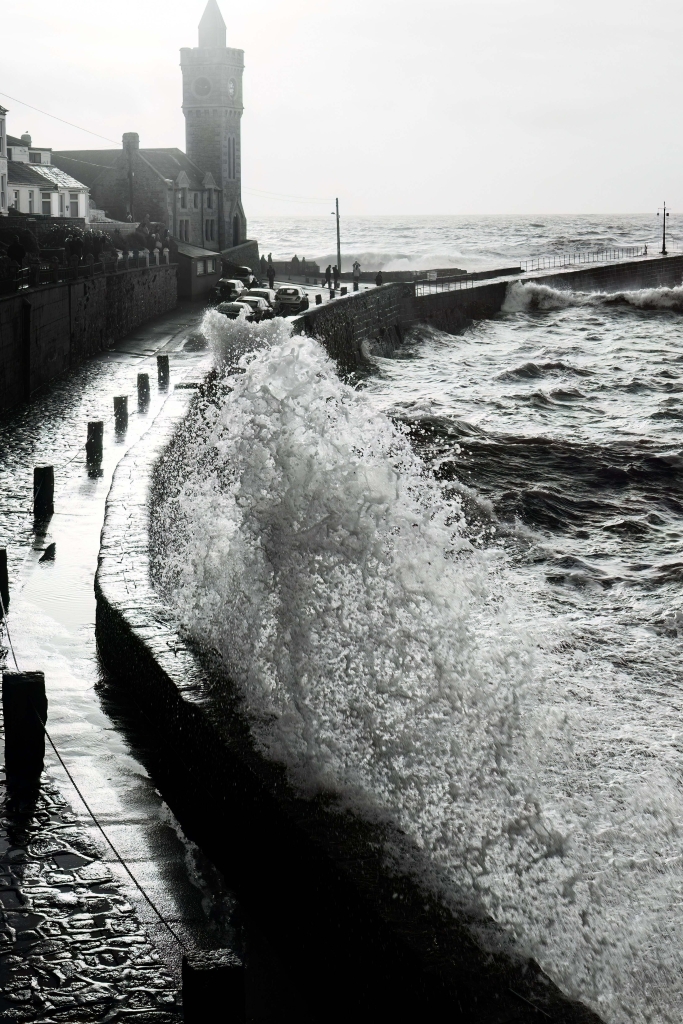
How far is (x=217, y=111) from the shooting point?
76688 millimetres

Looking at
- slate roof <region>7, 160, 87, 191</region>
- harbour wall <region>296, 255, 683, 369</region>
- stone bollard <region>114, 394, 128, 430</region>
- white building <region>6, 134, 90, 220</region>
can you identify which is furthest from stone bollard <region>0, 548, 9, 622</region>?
slate roof <region>7, 160, 87, 191</region>

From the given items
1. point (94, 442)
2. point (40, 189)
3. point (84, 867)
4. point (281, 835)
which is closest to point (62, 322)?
point (94, 442)

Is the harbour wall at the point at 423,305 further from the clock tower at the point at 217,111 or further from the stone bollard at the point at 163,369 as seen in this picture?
the clock tower at the point at 217,111

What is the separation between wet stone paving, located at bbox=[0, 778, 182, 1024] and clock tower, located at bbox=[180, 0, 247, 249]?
7108 centimetres

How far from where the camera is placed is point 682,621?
33.0 feet

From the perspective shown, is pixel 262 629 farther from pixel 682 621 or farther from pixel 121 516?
pixel 682 621

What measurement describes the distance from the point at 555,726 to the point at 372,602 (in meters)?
1.52

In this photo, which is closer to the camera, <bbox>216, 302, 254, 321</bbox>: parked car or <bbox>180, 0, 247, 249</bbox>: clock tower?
<bbox>216, 302, 254, 321</bbox>: parked car

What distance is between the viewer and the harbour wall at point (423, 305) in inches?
1158

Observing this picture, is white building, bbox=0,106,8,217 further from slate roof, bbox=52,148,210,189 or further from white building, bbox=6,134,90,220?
slate roof, bbox=52,148,210,189

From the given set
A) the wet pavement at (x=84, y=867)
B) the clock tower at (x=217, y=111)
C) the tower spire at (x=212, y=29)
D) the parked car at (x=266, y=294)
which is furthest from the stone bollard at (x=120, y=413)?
the tower spire at (x=212, y=29)

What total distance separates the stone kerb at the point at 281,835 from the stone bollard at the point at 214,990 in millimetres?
688

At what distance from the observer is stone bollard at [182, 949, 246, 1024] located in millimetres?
3434

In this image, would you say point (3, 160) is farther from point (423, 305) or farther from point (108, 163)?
point (423, 305)
